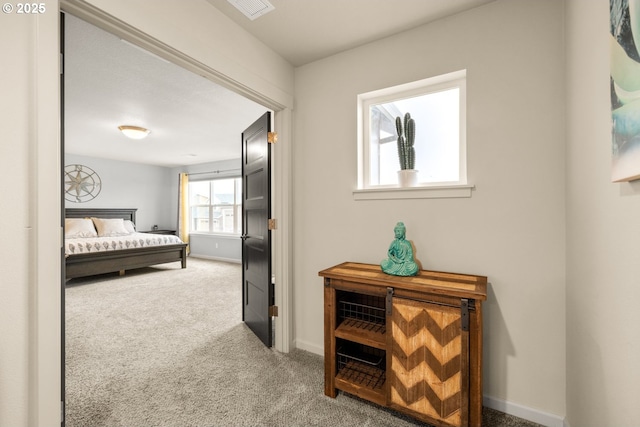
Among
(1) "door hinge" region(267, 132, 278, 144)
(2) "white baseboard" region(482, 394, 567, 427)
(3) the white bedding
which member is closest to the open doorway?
(1) "door hinge" region(267, 132, 278, 144)

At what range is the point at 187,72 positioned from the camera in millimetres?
2680

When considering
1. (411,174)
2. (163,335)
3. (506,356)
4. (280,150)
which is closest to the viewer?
(506,356)

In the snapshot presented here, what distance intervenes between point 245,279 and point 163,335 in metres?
0.91

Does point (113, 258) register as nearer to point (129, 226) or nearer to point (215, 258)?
point (129, 226)

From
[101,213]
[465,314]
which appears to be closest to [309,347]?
[465,314]

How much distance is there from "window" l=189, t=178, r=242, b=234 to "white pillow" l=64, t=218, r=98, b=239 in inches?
90.8

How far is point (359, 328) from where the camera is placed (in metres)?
1.83

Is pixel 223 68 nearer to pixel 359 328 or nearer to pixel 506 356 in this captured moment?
pixel 359 328

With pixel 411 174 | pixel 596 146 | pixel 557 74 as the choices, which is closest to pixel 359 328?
pixel 411 174

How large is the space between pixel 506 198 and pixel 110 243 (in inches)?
231

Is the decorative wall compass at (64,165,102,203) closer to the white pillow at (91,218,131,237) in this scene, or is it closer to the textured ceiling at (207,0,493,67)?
the white pillow at (91,218,131,237)

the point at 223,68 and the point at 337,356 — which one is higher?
the point at 223,68

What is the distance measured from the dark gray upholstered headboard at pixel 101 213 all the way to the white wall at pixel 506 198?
683 centimetres

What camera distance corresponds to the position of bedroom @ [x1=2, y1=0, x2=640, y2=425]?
1.01 metres
